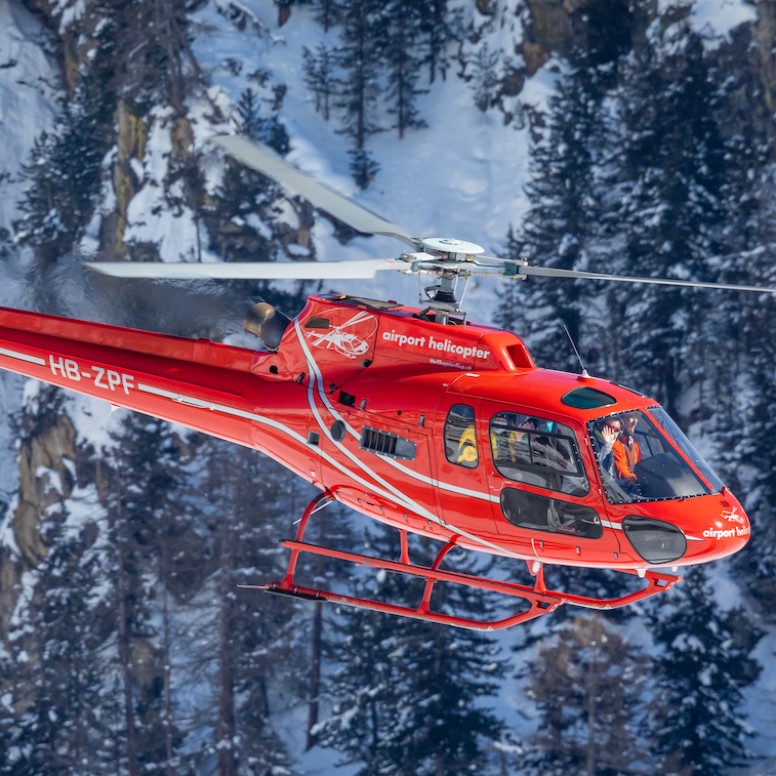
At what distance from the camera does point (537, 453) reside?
571 inches

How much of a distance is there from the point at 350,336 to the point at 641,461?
4034 millimetres

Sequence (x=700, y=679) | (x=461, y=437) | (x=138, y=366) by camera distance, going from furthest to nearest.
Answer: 1. (x=700, y=679)
2. (x=138, y=366)
3. (x=461, y=437)

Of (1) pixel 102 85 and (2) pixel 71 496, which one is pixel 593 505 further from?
(1) pixel 102 85

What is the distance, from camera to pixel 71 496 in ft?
141

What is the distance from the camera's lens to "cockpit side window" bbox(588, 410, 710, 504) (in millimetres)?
14273

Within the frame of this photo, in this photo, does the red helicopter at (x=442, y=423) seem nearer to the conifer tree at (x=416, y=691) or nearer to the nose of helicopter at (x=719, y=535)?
the nose of helicopter at (x=719, y=535)

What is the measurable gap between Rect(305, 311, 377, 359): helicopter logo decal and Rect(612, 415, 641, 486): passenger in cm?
345

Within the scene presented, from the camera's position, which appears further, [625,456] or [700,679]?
[700,679]

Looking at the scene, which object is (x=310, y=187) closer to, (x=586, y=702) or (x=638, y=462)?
(x=638, y=462)

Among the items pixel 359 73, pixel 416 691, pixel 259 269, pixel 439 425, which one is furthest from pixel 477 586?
pixel 359 73

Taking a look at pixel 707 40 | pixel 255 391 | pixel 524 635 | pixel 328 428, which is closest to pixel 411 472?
pixel 328 428

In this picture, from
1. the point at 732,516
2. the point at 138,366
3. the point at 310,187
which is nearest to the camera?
the point at 732,516

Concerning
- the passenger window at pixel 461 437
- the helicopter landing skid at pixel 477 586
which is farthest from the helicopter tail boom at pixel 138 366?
the passenger window at pixel 461 437

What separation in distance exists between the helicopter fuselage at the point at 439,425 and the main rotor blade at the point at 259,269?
127 centimetres
